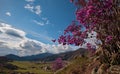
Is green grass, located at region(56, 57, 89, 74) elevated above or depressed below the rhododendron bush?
below

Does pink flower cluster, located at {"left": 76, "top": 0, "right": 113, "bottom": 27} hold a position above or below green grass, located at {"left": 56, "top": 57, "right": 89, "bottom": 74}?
above

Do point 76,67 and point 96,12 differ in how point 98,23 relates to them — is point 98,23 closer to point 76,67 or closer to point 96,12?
point 96,12

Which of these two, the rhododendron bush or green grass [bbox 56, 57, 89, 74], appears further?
green grass [bbox 56, 57, 89, 74]

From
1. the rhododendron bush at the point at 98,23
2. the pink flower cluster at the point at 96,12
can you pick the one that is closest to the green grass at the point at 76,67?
the rhododendron bush at the point at 98,23

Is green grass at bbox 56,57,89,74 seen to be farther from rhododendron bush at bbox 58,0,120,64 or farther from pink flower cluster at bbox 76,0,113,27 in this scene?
pink flower cluster at bbox 76,0,113,27

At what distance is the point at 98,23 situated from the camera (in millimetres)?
15438

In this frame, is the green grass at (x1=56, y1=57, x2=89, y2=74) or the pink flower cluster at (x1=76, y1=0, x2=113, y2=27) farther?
the green grass at (x1=56, y1=57, x2=89, y2=74)

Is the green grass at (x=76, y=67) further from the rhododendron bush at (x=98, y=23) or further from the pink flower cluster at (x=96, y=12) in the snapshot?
the pink flower cluster at (x=96, y=12)

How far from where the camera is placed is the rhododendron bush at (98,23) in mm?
14500

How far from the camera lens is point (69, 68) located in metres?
24.8

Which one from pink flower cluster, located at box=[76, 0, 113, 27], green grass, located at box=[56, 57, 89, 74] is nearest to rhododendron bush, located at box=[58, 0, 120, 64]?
pink flower cluster, located at box=[76, 0, 113, 27]

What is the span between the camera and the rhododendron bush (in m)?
14.5

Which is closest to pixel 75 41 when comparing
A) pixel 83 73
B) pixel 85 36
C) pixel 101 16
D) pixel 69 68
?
pixel 85 36

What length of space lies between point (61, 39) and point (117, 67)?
16.2 feet
